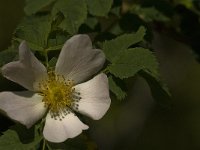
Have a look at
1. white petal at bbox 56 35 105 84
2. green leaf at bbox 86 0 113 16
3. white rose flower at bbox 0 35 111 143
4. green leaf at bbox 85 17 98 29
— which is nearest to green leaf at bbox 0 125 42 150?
white rose flower at bbox 0 35 111 143

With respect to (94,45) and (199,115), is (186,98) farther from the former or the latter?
(94,45)

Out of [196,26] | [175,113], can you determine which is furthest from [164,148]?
[196,26]

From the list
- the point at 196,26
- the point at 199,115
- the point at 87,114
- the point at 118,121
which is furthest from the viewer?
the point at 199,115

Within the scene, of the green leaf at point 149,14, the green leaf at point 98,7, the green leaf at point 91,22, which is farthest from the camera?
the green leaf at point 149,14

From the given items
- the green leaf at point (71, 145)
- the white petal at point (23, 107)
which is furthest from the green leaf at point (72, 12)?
the green leaf at point (71, 145)

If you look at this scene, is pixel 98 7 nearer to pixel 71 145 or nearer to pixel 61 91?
pixel 61 91

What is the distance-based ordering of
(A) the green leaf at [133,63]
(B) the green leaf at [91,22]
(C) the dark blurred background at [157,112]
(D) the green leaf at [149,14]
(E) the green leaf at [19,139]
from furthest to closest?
1. (C) the dark blurred background at [157,112]
2. (D) the green leaf at [149,14]
3. (B) the green leaf at [91,22]
4. (A) the green leaf at [133,63]
5. (E) the green leaf at [19,139]

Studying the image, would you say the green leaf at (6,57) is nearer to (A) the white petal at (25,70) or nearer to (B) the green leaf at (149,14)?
(A) the white petal at (25,70)
